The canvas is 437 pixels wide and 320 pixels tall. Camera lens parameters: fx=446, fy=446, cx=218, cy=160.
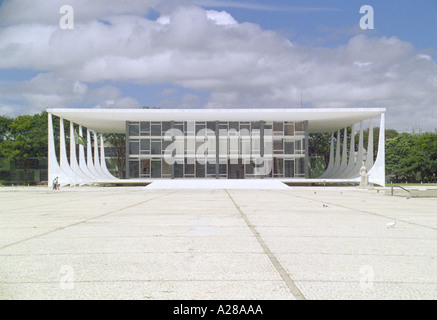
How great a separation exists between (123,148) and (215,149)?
25.8 meters

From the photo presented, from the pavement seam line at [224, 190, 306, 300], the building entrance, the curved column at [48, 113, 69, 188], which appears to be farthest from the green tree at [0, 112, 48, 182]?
the pavement seam line at [224, 190, 306, 300]

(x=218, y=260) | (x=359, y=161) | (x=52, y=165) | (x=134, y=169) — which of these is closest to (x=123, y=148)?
(x=134, y=169)

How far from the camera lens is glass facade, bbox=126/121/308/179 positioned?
58.8 meters

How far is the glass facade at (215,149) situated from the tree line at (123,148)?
16.7m

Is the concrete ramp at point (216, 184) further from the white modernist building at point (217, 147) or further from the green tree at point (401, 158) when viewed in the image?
the green tree at point (401, 158)

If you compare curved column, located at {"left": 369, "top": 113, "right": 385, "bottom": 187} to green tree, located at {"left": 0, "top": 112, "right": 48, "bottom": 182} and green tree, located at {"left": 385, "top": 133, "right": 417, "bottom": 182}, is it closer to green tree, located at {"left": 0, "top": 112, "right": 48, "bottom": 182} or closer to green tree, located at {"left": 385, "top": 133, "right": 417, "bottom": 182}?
green tree, located at {"left": 385, "top": 133, "right": 417, "bottom": 182}

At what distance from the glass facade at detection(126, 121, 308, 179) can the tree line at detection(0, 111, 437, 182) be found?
16748 millimetres

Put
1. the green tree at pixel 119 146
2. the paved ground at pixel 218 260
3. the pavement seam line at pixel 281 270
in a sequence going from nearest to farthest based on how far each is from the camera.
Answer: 1. the pavement seam line at pixel 281 270
2. the paved ground at pixel 218 260
3. the green tree at pixel 119 146

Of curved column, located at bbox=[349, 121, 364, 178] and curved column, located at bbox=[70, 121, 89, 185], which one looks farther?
curved column, located at bbox=[349, 121, 364, 178]

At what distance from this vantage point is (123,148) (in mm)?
78750

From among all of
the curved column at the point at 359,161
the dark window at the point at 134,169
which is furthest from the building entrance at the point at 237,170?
the curved column at the point at 359,161

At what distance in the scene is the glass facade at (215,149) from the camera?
58781 millimetres
